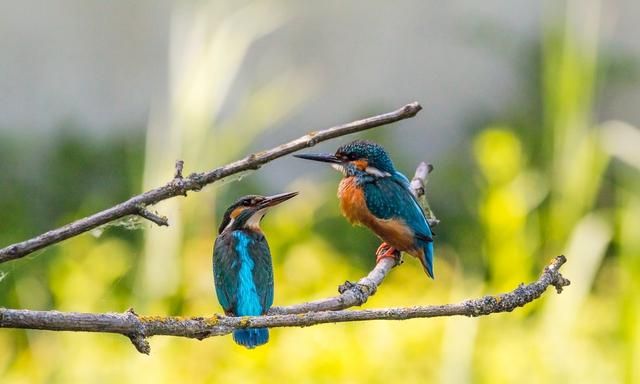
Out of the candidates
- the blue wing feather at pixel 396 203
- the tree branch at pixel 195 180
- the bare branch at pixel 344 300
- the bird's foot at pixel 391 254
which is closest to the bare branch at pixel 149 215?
the tree branch at pixel 195 180

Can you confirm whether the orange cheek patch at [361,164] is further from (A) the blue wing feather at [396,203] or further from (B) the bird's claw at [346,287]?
(B) the bird's claw at [346,287]

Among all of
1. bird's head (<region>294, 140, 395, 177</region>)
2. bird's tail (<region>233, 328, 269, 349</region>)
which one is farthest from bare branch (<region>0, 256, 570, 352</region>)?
bird's head (<region>294, 140, 395, 177</region>)

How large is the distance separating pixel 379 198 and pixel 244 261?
0.71ft

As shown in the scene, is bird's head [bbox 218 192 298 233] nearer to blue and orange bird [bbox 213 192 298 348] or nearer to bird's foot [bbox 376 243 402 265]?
blue and orange bird [bbox 213 192 298 348]

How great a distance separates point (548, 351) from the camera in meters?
2.86

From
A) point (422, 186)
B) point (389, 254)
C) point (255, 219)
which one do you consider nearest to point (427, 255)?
point (389, 254)

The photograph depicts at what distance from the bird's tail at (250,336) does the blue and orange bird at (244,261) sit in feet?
0.10

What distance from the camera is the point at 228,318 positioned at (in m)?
0.71

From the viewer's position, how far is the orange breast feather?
910 mm

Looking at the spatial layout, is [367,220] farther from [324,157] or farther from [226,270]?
[226,270]

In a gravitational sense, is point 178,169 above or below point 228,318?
above

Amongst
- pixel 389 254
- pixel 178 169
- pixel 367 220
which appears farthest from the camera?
pixel 389 254

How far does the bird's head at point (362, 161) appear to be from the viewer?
37.4 inches

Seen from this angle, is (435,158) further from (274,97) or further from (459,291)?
(459,291)
